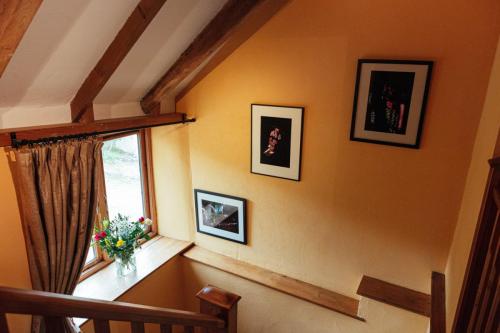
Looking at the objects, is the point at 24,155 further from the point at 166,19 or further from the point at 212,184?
the point at 212,184

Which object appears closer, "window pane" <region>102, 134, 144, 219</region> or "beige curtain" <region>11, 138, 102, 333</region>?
"beige curtain" <region>11, 138, 102, 333</region>

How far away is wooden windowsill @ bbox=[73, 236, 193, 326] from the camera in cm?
263

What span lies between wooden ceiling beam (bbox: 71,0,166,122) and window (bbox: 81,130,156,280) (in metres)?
0.55

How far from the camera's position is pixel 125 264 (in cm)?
284

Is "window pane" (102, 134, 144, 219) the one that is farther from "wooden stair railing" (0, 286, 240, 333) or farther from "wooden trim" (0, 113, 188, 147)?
"wooden stair railing" (0, 286, 240, 333)

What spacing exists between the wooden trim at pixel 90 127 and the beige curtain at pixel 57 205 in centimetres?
8

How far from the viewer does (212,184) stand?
308cm

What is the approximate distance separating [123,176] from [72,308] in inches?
97.7

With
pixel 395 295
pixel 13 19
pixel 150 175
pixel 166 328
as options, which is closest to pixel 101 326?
pixel 166 328

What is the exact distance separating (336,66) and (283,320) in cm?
217

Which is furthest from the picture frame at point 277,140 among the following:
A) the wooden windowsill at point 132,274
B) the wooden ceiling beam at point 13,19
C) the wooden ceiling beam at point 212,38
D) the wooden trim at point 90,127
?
the wooden ceiling beam at point 13,19

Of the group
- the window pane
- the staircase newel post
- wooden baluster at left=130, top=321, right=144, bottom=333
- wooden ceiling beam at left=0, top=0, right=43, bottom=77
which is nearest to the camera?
wooden baluster at left=130, top=321, right=144, bottom=333

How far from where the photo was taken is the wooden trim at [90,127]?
196 centimetres

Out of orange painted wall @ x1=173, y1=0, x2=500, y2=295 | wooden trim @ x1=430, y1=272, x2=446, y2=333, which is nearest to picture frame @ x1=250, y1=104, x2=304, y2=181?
orange painted wall @ x1=173, y1=0, x2=500, y2=295
